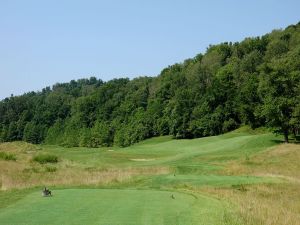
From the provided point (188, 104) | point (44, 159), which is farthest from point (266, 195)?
point (188, 104)

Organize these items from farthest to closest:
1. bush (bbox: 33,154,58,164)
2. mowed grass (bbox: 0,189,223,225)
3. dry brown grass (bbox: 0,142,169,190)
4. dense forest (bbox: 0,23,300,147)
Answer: dense forest (bbox: 0,23,300,147), bush (bbox: 33,154,58,164), dry brown grass (bbox: 0,142,169,190), mowed grass (bbox: 0,189,223,225)

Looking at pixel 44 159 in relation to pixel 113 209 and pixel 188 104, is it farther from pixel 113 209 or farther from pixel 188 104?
pixel 188 104

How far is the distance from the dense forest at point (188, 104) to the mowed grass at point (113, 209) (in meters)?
41.3

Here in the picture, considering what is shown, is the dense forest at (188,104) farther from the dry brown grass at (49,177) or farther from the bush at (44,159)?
the dry brown grass at (49,177)

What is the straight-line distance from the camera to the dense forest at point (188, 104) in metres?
60.8

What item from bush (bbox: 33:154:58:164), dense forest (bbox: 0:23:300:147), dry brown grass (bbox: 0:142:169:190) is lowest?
dry brown grass (bbox: 0:142:169:190)

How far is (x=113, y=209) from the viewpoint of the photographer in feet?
52.9

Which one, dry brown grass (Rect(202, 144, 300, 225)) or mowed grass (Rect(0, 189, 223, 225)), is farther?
dry brown grass (Rect(202, 144, 300, 225))

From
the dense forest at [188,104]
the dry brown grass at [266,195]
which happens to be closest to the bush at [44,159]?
the dry brown grass at [266,195]

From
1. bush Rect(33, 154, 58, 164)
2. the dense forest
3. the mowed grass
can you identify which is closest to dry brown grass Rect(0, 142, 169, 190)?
the mowed grass

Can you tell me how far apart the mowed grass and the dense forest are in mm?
41270

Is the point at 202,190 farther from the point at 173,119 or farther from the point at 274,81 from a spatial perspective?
the point at 173,119

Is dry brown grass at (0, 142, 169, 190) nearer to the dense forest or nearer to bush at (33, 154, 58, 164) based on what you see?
bush at (33, 154, 58, 164)

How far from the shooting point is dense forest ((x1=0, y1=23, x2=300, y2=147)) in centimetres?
6084
